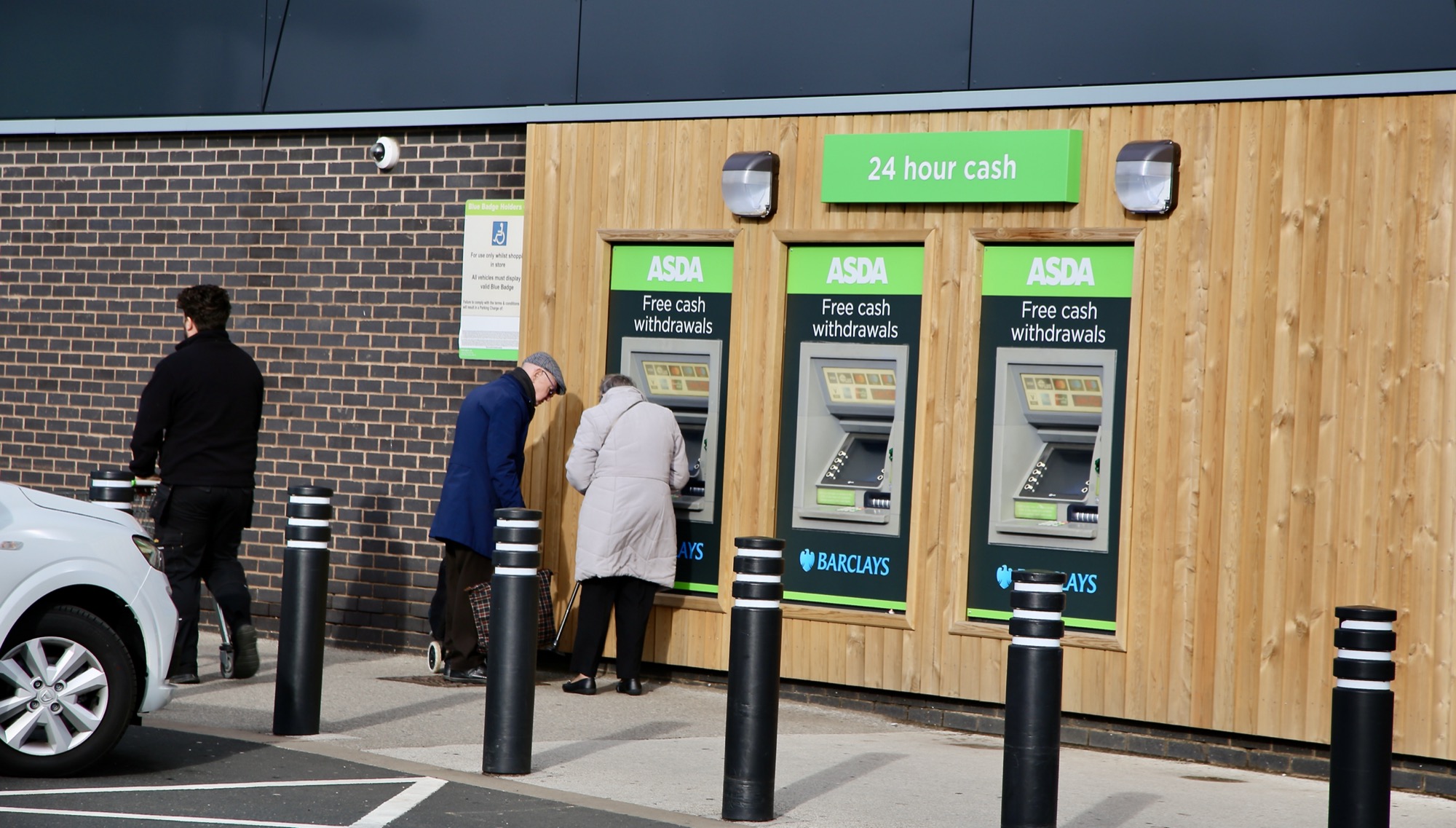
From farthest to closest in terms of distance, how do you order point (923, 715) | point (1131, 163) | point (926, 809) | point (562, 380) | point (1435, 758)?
point (562, 380)
point (923, 715)
point (1131, 163)
point (1435, 758)
point (926, 809)

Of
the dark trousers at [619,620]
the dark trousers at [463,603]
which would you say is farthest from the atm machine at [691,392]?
the dark trousers at [463,603]

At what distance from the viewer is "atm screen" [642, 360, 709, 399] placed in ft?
30.6

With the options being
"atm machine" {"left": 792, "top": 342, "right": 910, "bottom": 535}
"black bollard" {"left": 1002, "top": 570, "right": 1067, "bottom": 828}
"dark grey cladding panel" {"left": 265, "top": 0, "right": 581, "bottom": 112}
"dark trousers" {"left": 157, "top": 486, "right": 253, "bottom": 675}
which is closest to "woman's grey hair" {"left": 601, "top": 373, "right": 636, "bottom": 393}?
"atm machine" {"left": 792, "top": 342, "right": 910, "bottom": 535}

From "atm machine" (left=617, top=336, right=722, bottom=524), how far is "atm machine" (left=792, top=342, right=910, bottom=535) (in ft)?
1.72

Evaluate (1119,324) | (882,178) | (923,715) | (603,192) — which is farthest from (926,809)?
(603,192)

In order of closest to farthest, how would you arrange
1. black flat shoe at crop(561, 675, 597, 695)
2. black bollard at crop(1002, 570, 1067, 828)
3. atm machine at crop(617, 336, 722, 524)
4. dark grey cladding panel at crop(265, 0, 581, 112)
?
black bollard at crop(1002, 570, 1067, 828)
black flat shoe at crop(561, 675, 597, 695)
atm machine at crop(617, 336, 722, 524)
dark grey cladding panel at crop(265, 0, 581, 112)

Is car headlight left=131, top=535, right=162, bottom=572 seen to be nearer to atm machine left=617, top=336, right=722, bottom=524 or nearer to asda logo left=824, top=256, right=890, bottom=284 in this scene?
atm machine left=617, top=336, right=722, bottom=524

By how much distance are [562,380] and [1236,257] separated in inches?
142

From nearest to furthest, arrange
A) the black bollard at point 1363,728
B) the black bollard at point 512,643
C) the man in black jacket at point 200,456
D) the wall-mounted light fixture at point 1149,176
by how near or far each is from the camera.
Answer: the black bollard at point 1363,728, the black bollard at point 512,643, the wall-mounted light fixture at point 1149,176, the man in black jacket at point 200,456

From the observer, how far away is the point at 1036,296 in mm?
8375

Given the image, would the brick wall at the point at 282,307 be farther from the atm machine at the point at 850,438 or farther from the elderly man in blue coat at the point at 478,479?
the atm machine at the point at 850,438

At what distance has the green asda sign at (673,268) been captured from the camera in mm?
9250

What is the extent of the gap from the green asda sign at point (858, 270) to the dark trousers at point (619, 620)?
1.80 meters

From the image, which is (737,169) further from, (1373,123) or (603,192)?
(1373,123)
